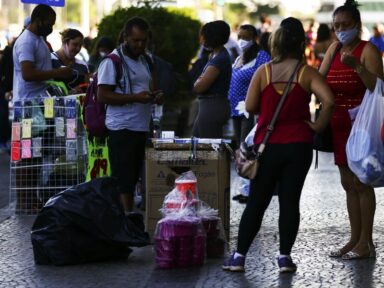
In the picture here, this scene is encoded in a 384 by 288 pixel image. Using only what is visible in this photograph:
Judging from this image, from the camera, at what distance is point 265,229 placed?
32.9 ft

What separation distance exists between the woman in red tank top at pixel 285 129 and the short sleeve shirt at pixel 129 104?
1953 millimetres

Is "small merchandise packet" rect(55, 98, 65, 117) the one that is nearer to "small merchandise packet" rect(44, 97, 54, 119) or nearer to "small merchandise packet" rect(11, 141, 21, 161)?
"small merchandise packet" rect(44, 97, 54, 119)

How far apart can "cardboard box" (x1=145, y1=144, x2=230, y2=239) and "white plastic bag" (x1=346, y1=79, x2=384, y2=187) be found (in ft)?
4.40

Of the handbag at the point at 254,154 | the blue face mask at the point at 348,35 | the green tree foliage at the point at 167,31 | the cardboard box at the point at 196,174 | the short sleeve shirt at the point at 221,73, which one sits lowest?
the cardboard box at the point at 196,174

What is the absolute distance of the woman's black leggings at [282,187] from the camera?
7719 millimetres

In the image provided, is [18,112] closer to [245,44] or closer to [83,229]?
[245,44]

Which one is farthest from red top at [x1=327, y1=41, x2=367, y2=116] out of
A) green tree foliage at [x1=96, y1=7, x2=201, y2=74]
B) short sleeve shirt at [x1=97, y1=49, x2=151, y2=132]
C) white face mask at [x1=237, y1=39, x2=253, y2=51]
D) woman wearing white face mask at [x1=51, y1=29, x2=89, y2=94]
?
green tree foliage at [x1=96, y1=7, x2=201, y2=74]

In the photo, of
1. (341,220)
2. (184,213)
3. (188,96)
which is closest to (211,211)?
(184,213)

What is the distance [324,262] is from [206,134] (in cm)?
287

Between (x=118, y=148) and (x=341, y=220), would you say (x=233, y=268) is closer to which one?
(x=118, y=148)

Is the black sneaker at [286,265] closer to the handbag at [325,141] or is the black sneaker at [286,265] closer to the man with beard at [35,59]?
the handbag at [325,141]

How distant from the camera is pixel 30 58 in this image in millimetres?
10797

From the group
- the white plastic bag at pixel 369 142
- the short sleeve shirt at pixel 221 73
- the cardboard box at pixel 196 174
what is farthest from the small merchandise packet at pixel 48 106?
the white plastic bag at pixel 369 142

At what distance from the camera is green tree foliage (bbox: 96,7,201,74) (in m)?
16.8
